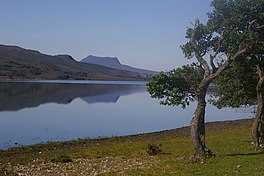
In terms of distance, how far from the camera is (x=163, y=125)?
71.3 meters

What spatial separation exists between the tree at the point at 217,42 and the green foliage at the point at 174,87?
6cm

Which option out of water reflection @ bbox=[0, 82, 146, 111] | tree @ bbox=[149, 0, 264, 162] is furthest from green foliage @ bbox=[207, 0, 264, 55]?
water reflection @ bbox=[0, 82, 146, 111]

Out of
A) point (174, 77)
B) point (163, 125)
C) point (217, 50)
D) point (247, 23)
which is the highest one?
point (247, 23)

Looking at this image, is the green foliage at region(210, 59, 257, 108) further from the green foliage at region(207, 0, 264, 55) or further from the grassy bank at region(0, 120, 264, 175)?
the grassy bank at region(0, 120, 264, 175)

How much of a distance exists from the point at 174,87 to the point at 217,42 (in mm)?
3845

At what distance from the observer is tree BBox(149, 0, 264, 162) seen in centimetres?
2367

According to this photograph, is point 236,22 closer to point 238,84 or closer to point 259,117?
point 238,84

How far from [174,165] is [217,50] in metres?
7.32

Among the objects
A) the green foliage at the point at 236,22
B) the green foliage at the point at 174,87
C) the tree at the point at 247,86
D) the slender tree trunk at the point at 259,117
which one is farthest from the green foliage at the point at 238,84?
the green foliage at the point at 174,87

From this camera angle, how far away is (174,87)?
2405 cm

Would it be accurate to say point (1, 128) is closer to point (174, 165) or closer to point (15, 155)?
point (15, 155)

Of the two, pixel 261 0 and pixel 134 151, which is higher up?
pixel 261 0

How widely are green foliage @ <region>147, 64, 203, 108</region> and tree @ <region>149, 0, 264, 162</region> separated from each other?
59 mm

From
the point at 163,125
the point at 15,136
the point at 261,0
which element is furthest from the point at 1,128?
the point at 261,0
